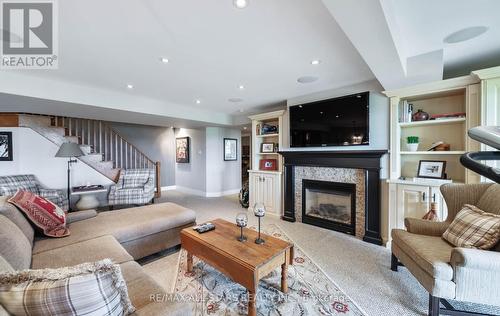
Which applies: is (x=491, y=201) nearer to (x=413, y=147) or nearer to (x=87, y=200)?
(x=413, y=147)

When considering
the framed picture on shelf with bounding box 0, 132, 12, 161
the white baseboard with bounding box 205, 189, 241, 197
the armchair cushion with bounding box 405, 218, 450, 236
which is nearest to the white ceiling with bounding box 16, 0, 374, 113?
the armchair cushion with bounding box 405, 218, 450, 236

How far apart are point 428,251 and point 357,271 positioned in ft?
2.52

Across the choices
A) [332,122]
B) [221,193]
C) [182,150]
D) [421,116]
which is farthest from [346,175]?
[182,150]

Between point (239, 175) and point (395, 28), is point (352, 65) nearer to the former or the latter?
point (395, 28)

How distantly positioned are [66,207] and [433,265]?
6.01m

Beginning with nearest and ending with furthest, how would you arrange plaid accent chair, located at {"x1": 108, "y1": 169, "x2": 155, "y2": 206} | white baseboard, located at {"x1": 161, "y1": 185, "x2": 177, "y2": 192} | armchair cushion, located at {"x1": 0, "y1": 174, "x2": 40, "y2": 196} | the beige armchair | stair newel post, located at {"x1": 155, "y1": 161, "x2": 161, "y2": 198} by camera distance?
the beige armchair
armchair cushion, located at {"x1": 0, "y1": 174, "x2": 40, "y2": 196}
plaid accent chair, located at {"x1": 108, "y1": 169, "x2": 155, "y2": 206}
stair newel post, located at {"x1": 155, "y1": 161, "x2": 161, "y2": 198}
white baseboard, located at {"x1": 161, "y1": 185, "x2": 177, "y2": 192}

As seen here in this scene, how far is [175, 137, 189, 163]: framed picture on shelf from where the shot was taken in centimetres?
672

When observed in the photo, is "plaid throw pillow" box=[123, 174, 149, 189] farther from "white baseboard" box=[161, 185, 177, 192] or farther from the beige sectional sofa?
the beige sectional sofa

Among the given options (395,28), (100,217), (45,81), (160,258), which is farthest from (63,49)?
(395,28)

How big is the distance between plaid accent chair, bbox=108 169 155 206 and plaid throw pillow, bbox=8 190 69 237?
2.70 metres

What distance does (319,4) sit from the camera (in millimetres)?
1480

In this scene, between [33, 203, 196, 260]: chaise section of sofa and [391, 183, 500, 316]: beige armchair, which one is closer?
[391, 183, 500, 316]: beige armchair

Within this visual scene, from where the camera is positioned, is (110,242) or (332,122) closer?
(110,242)

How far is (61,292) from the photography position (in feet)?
2.30
